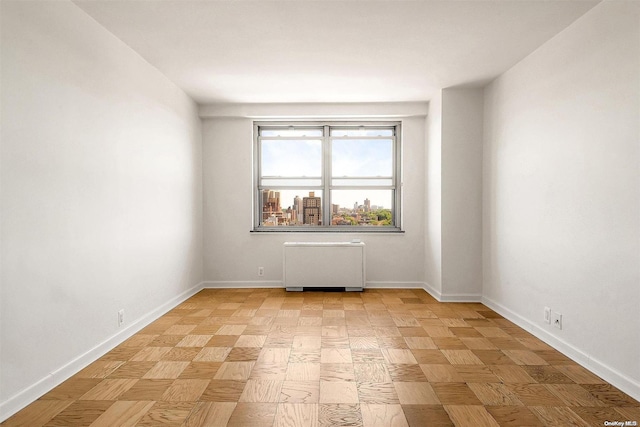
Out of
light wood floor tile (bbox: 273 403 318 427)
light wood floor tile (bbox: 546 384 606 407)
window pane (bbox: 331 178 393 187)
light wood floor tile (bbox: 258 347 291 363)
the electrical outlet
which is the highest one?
window pane (bbox: 331 178 393 187)

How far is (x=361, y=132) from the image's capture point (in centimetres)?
643

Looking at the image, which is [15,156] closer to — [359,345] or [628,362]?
[359,345]

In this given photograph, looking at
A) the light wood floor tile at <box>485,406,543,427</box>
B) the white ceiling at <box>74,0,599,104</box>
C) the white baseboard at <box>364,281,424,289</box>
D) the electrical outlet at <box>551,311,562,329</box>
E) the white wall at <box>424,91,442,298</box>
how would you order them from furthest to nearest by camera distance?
the white baseboard at <box>364,281,424,289</box>, the white wall at <box>424,91,442,298</box>, the electrical outlet at <box>551,311,562,329</box>, the white ceiling at <box>74,0,599,104</box>, the light wood floor tile at <box>485,406,543,427</box>

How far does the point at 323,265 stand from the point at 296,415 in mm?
3634

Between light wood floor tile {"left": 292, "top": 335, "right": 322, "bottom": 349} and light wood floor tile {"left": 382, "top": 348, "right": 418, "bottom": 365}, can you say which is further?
light wood floor tile {"left": 292, "top": 335, "right": 322, "bottom": 349}

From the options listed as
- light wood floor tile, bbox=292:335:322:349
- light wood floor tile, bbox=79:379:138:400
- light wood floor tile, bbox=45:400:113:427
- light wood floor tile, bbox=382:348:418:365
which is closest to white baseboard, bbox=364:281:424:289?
light wood floor tile, bbox=292:335:322:349

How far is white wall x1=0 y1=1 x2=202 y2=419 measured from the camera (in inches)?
95.6

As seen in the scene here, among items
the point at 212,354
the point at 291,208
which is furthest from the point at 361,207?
the point at 212,354

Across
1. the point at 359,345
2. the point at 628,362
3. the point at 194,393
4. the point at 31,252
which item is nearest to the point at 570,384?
the point at 628,362

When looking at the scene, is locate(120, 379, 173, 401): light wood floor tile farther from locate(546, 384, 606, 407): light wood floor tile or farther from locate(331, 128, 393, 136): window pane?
locate(331, 128, 393, 136): window pane

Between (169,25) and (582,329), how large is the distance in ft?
13.7

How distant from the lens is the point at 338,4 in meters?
3.04

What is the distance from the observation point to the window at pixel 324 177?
21.0 feet

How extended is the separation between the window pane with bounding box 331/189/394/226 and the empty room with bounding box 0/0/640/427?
0.33 m
